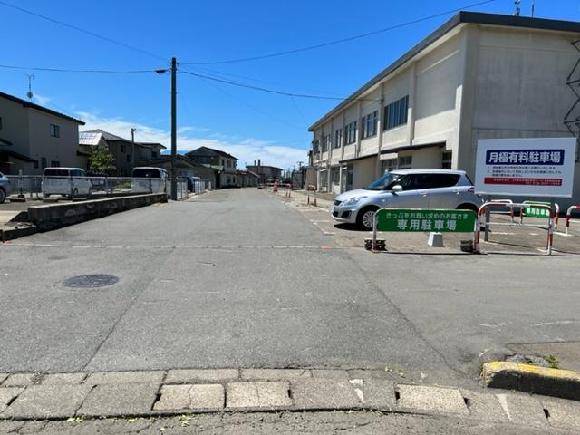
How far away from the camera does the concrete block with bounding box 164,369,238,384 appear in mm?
3807

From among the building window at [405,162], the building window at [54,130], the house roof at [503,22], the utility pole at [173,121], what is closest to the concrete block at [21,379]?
the house roof at [503,22]

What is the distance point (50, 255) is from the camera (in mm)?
8688

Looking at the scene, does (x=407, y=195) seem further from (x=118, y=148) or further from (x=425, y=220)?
(x=118, y=148)

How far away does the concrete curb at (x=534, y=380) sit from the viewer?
383cm

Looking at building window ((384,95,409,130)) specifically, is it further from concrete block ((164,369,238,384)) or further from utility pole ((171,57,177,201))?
concrete block ((164,369,238,384))

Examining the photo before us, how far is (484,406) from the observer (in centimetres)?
362

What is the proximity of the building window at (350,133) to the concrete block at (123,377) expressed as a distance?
3658 cm

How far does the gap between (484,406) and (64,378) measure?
329 centimetres

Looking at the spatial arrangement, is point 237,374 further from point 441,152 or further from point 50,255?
point 441,152

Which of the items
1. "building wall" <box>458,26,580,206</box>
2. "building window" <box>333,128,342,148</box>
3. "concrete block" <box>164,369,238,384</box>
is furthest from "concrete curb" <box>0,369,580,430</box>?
"building window" <box>333,128,342,148</box>

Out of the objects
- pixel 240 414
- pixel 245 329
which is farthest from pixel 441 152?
pixel 240 414

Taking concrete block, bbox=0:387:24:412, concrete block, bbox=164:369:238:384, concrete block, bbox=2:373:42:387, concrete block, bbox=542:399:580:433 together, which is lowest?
concrete block, bbox=542:399:580:433

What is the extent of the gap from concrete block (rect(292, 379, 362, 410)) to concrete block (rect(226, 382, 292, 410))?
0.29 ft

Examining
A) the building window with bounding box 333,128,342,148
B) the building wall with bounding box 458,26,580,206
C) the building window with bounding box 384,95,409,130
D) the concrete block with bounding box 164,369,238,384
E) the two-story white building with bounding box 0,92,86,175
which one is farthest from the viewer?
the building window with bounding box 333,128,342,148
